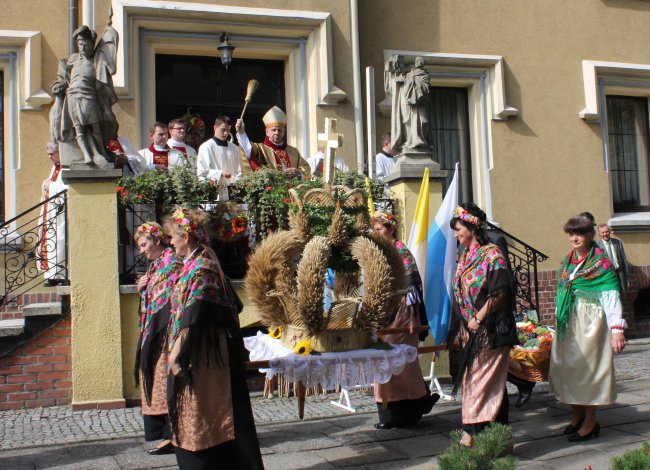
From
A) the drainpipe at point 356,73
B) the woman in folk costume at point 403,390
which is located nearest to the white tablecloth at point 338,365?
the woman in folk costume at point 403,390

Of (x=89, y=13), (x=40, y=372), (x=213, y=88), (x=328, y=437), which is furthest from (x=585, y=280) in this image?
(x=89, y=13)

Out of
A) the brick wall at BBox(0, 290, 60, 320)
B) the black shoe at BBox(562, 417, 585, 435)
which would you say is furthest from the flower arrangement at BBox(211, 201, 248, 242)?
the black shoe at BBox(562, 417, 585, 435)

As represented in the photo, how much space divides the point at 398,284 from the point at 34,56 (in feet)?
23.5

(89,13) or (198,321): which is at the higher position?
(89,13)

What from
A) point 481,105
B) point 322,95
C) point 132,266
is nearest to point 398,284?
point 132,266

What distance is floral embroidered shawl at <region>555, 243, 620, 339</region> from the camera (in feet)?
19.7

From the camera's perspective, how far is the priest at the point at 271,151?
30.4ft

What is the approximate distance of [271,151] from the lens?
9.41m

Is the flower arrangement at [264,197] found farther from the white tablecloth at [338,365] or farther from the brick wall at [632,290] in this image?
the brick wall at [632,290]

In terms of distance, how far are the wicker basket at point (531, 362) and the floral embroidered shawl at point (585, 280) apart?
88cm

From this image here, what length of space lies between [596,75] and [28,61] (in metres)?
9.33

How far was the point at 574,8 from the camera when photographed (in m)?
12.8

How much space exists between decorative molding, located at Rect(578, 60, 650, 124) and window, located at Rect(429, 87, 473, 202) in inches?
81.2

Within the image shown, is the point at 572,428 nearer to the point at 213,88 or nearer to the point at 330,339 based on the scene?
the point at 330,339
